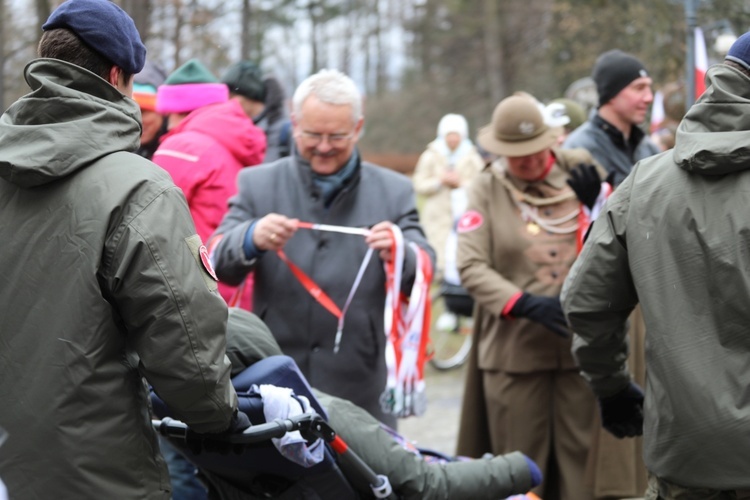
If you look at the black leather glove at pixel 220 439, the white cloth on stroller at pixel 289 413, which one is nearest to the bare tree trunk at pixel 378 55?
the white cloth on stroller at pixel 289 413

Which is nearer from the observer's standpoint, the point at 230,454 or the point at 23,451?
the point at 23,451

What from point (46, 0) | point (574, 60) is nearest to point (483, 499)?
point (46, 0)

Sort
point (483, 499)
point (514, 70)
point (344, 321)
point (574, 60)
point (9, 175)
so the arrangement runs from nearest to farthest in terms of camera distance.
Result: point (9, 175) < point (483, 499) < point (344, 321) < point (574, 60) < point (514, 70)

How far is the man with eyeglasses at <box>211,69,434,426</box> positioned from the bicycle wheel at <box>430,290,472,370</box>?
6.52 m

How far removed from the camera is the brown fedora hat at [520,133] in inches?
229

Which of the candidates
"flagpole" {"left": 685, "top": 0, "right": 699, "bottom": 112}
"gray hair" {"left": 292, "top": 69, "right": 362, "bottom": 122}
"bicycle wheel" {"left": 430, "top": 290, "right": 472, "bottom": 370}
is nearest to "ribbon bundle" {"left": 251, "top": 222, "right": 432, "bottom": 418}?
"gray hair" {"left": 292, "top": 69, "right": 362, "bottom": 122}

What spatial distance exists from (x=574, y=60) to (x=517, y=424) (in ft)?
58.8

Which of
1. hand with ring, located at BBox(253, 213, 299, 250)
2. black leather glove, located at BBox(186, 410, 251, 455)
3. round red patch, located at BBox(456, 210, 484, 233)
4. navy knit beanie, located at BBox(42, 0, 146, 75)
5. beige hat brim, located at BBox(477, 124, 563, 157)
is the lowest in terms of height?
black leather glove, located at BBox(186, 410, 251, 455)

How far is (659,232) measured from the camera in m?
3.59

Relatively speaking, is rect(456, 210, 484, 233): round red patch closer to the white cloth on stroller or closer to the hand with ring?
the hand with ring

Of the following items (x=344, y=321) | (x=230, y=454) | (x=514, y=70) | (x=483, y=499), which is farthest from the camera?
(x=514, y=70)

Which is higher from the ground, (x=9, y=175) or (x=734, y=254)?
(x=9, y=175)

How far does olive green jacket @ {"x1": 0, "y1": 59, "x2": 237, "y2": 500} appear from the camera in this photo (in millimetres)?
3037

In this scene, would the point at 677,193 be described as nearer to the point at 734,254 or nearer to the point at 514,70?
the point at 734,254
